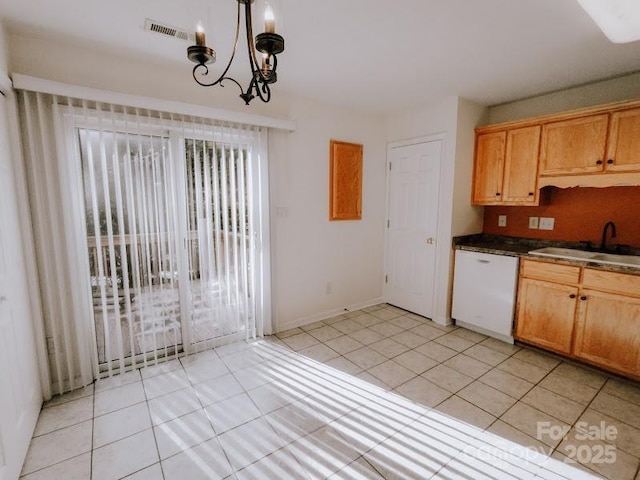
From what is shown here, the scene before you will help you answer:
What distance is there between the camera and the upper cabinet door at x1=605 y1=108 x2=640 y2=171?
2.40 m

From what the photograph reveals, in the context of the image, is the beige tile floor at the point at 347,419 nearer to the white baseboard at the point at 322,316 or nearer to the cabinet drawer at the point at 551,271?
the white baseboard at the point at 322,316

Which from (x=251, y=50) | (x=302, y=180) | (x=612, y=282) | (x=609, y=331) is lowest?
(x=609, y=331)

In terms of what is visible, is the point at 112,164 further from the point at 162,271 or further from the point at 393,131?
the point at 393,131

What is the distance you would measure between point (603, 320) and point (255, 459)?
110 inches

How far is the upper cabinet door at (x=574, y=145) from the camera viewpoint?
8.43 ft

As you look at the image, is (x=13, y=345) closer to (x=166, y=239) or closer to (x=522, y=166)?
(x=166, y=239)

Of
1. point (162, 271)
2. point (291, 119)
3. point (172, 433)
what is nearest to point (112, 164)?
point (162, 271)

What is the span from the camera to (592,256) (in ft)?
9.08

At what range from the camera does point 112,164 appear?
2246 millimetres

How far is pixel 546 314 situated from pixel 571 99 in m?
2.09

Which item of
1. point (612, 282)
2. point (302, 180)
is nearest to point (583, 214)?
point (612, 282)

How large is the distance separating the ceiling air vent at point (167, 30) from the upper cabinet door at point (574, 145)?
3.17 m

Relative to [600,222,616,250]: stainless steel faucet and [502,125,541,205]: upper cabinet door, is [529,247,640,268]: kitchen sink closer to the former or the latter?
[600,222,616,250]: stainless steel faucet

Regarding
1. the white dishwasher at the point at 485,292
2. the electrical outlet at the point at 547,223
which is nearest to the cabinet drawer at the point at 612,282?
the white dishwasher at the point at 485,292
